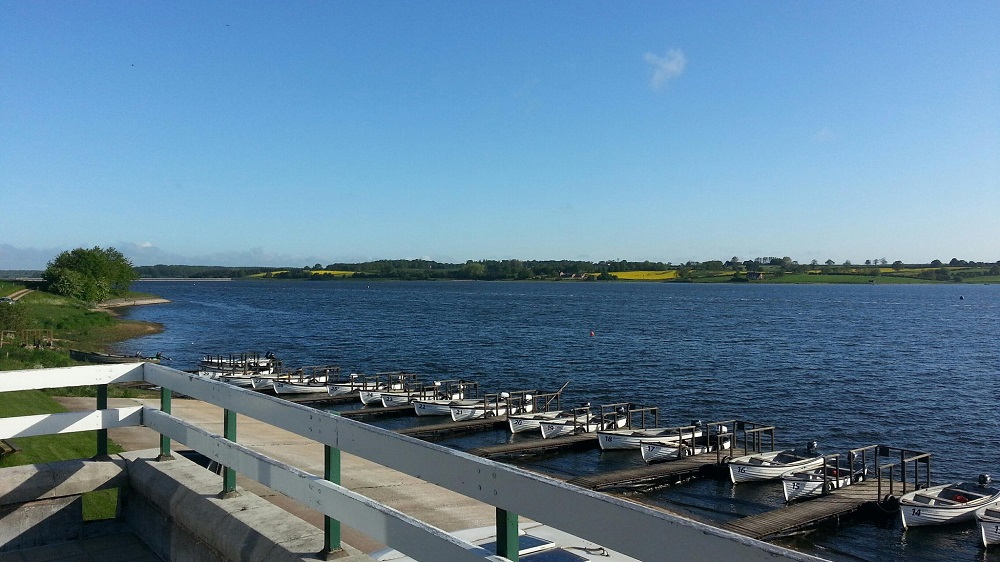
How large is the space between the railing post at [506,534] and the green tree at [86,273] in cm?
11566

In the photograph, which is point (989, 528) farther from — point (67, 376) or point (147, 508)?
point (67, 376)

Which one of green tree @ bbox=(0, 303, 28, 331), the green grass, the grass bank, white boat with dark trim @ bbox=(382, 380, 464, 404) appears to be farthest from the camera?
green tree @ bbox=(0, 303, 28, 331)

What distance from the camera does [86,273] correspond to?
11212 centimetres

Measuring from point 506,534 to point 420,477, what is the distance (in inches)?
26.9

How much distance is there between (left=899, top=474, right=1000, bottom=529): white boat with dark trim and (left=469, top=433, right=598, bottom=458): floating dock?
441 inches

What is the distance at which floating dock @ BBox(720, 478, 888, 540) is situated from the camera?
701 inches

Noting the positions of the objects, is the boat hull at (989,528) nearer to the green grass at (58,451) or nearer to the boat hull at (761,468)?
the boat hull at (761,468)

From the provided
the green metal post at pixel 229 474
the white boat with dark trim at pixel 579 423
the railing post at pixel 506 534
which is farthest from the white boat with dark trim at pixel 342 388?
the railing post at pixel 506 534

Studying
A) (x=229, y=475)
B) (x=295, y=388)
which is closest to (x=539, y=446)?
(x=295, y=388)

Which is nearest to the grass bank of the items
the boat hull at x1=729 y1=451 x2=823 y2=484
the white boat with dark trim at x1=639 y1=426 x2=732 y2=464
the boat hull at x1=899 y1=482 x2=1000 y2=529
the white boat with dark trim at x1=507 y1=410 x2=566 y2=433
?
the white boat with dark trim at x1=507 y1=410 x2=566 y2=433

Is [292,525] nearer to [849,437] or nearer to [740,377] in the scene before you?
[849,437]

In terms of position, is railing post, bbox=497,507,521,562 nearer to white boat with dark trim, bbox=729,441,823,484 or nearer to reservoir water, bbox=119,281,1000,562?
reservoir water, bbox=119,281,1000,562

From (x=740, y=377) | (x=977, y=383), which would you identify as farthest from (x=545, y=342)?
(x=977, y=383)

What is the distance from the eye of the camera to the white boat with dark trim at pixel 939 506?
789 inches
